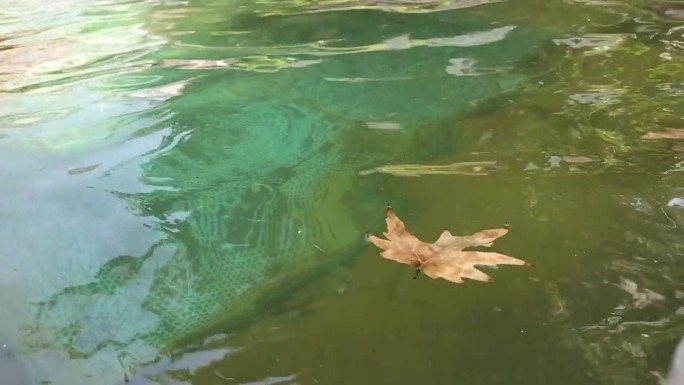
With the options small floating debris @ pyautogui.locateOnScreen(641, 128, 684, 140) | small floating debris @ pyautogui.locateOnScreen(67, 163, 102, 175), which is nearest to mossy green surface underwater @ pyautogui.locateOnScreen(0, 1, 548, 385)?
small floating debris @ pyautogui.locateOnScreen(67, 163, 102, 175)

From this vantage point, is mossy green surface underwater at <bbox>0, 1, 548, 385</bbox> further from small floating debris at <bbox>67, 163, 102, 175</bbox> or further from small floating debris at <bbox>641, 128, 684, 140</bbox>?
small floating debris at <bbox>641, 128, 684, 140</bbox>

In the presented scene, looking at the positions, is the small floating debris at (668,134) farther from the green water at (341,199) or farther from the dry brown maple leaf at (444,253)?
the dry brown maple leaf at (444,253)

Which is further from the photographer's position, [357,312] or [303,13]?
[303,13]

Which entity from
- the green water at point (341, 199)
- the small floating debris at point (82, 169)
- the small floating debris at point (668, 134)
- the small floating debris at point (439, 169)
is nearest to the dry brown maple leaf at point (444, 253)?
the green water at point (341, 199)

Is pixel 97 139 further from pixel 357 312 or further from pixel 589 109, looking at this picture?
pixel 589 109

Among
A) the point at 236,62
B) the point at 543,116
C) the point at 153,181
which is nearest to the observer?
the point at 153,181

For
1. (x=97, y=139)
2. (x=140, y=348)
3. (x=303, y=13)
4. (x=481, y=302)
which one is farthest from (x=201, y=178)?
(x=303, y=13)

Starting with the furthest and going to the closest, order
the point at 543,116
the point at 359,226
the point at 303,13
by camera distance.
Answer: the point at 303,13
the point at 543,116
the point at 359,226

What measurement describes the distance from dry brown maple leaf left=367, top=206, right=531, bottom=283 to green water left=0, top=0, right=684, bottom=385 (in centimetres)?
2

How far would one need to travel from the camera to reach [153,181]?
149 centimetres

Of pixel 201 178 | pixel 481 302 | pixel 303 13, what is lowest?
pixel 481 302

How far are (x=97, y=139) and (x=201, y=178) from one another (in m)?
0.40

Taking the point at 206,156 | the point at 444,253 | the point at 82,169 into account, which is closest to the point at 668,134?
the point at 444,253

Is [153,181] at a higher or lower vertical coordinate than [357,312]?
higher
